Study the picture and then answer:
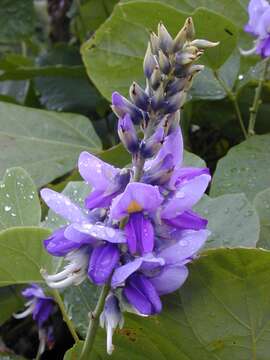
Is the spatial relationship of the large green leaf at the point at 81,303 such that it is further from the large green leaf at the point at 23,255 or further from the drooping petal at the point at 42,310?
the drooping petal at the point at 42,310

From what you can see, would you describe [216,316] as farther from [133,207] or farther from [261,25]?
[261,25]

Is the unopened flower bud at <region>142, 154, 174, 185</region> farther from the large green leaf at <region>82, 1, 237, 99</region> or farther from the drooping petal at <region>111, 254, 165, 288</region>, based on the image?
the large green leaf at <region>82, 1, 237, 99</region>

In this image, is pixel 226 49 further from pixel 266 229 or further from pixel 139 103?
pixel 139 103

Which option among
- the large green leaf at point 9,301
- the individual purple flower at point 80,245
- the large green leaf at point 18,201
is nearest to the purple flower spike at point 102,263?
the individual purple flower at point 80,245

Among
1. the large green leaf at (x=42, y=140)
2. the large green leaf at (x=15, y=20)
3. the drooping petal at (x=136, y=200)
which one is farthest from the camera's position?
the large green leaf at (x=15, y=20)

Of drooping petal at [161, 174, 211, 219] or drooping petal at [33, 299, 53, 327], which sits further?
drooping petal at [33, 299, 53, 327]

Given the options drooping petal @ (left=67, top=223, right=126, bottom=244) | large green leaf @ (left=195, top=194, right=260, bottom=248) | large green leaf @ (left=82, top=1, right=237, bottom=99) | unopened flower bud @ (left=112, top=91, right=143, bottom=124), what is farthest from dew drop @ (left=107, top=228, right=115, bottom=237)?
large green leaf @ (left=82, top=1, right=237, bottom=99)
